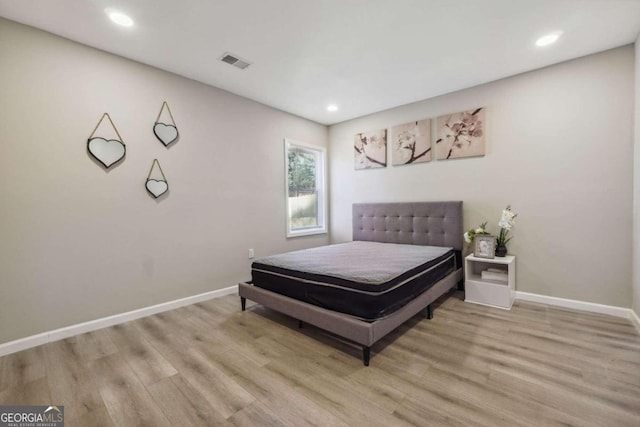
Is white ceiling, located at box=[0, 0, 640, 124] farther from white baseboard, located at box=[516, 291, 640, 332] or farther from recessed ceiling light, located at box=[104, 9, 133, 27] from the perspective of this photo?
white baseboard, located at box=[516, 291, 640, 332]

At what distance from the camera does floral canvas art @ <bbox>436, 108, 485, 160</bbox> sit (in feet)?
11.0

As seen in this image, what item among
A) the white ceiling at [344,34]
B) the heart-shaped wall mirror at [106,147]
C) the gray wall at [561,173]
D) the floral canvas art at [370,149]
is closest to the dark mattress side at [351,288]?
the gray wall at [561,173]

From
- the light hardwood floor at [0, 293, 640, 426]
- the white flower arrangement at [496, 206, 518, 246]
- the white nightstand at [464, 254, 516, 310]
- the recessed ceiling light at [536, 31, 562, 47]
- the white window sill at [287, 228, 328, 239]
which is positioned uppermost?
the recessed ceiling light at [536, 31, 562, 47]

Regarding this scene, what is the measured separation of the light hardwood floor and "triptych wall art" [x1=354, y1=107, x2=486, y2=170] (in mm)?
2098

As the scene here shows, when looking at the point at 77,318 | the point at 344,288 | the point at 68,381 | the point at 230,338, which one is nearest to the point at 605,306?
the point at 344,288

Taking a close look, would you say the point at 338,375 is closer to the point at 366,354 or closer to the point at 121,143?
the point at 366,354

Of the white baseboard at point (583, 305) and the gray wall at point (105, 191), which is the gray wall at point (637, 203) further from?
the gray wall at point (105, 191)

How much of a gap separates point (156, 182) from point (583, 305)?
4689 mm

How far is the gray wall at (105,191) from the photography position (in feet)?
7.13

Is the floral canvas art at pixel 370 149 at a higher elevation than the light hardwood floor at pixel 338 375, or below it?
higher

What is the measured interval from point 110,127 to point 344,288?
106 inches

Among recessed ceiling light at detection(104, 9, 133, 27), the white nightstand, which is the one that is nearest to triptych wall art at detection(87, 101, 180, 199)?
recessed ceiling light at detection(104, 9, 133, 27)

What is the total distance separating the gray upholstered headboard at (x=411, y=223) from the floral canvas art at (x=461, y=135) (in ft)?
2.22

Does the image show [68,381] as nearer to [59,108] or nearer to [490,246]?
[59,108]
